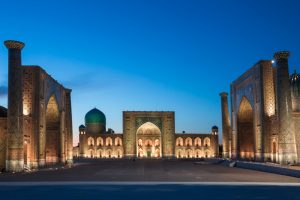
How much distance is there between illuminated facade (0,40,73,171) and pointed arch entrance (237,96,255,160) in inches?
649

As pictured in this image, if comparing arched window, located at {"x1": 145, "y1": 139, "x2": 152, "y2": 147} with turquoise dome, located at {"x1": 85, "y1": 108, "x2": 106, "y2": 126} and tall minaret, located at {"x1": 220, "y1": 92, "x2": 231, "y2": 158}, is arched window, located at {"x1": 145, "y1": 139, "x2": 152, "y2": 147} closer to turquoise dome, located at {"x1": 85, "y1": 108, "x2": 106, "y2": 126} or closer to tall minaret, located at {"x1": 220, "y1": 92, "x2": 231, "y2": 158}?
turquoise dome, located at {"x1": 85, "y1": 108, "x2": 106, "y2": 126}

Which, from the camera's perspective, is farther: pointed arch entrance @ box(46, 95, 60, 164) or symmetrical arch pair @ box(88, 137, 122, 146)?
symmetrical arch pair @ box(88, 137, 122, 146)

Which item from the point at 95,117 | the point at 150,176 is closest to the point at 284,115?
the point at 150,176

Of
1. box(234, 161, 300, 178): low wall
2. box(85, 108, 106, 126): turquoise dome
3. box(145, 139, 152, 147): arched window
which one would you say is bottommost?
box(234, 161, 300, 178): low wall

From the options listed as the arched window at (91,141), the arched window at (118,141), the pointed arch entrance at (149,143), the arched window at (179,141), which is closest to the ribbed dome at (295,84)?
the pointed arch entrance at (149,143)

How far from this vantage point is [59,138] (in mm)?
36875

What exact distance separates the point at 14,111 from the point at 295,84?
2025 cm

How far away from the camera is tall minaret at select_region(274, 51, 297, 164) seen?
27.1 m

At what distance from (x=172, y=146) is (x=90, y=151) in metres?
12.4

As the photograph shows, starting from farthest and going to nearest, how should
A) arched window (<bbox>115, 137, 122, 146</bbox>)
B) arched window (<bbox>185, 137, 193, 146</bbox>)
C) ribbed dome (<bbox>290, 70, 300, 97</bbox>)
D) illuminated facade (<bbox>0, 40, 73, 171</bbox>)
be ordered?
arched window (<bbox>185, 137, 193, 146</bbox>)
arched window (<bbox>115, 137, 122, 146</bbox>)
ribbed dome (<bbox>290, 70, 300, 97</bbox>)
illuminated facade (<bbox>0, 40, 73, 171</bbox>)

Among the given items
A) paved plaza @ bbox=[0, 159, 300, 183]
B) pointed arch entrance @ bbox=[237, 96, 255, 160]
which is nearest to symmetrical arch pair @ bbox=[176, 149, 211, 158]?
pointed arch entrance @ bbox=[237, 96, 255, 160]

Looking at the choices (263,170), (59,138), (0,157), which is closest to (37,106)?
(0,157)

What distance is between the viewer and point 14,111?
25125 millimetres
